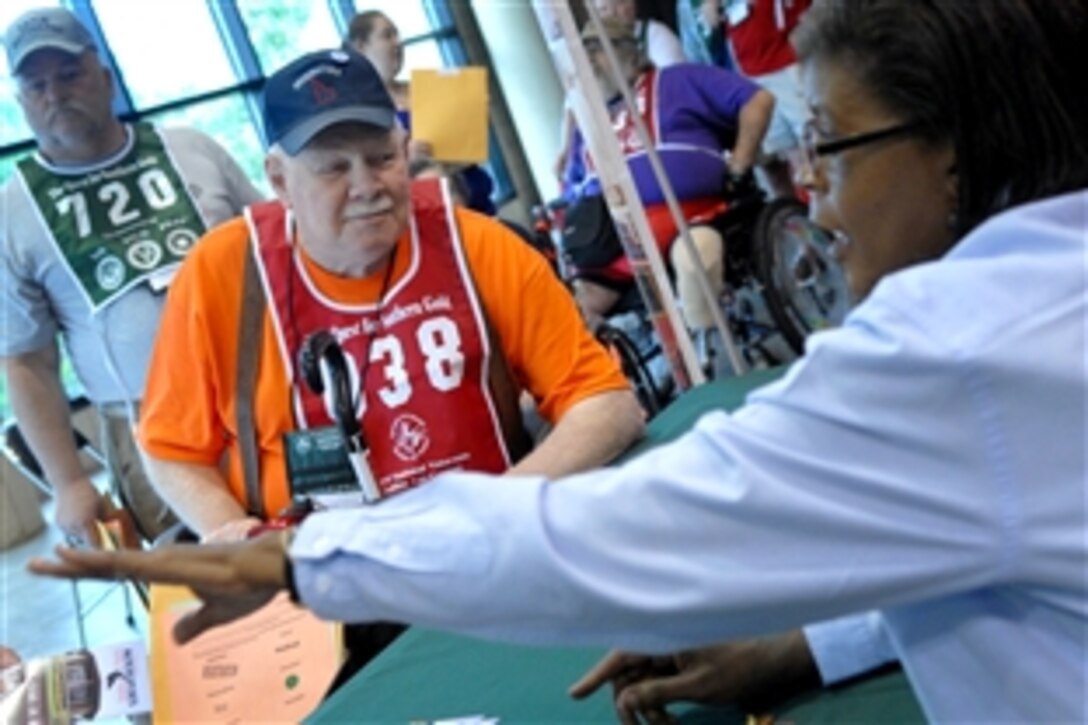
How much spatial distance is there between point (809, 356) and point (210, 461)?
1496 mm

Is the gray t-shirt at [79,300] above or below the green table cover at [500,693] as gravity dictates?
above

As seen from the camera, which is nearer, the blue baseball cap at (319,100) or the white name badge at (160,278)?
the blue baseball cap at (319,100)

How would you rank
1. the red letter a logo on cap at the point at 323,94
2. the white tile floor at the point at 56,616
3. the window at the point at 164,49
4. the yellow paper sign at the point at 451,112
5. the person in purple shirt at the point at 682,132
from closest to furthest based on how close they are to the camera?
the red letter a logo on cap at the point at 323,94 < the yellow paper sign at the point at 451,112 < the person in purple shirt at the point at 682,132 < the white tile floor at the point at 56,616 < the window at the point at 164,49

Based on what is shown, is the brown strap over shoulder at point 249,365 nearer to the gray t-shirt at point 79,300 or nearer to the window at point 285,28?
the gray t-shirt at point 79,300

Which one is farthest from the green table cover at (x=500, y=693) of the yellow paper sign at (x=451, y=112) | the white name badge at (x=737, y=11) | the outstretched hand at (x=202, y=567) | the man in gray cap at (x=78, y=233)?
the white name badge at (x=737, y=11)

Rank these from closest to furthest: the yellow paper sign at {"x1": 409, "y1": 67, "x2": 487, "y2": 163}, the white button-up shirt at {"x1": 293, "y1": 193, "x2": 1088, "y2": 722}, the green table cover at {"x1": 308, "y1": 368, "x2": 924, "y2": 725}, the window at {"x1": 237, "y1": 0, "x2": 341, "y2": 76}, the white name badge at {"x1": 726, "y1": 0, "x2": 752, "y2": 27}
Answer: the white button-up shirt at {"x1": 293, "y1": 193, "x2": 1088, "y2": 722}, the green table cover at {"x1": 308, "y1": 368, "x2": 924, "y2": 725}, the yellow paper sign at {"x1": 409, "y1": 67, "x2": 487, "y2": 163}, the white name badge at {"x1": 726, "y1": 0, "x2": 752, "y2": 27}, the window at {"x1": 237, "y1": 0, "x2": 341, "y2": 76}

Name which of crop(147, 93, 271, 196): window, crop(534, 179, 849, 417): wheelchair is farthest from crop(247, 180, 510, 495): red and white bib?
crop(147, 93, 271, 196): window

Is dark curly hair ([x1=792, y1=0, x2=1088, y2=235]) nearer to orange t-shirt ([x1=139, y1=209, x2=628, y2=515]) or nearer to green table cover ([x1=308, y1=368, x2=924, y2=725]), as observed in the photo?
green table cover ([x1=308, y1=368, x2=924, y2=725])

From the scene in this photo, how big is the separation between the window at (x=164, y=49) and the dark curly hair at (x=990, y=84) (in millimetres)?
6321

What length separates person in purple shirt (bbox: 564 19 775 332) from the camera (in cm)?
404

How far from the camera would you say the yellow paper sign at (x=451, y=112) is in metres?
3.79

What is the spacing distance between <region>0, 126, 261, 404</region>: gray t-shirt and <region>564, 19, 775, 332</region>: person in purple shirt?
1715 mm

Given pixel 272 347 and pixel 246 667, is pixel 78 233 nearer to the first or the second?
pixel 272 347

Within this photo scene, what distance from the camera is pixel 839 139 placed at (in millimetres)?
789
